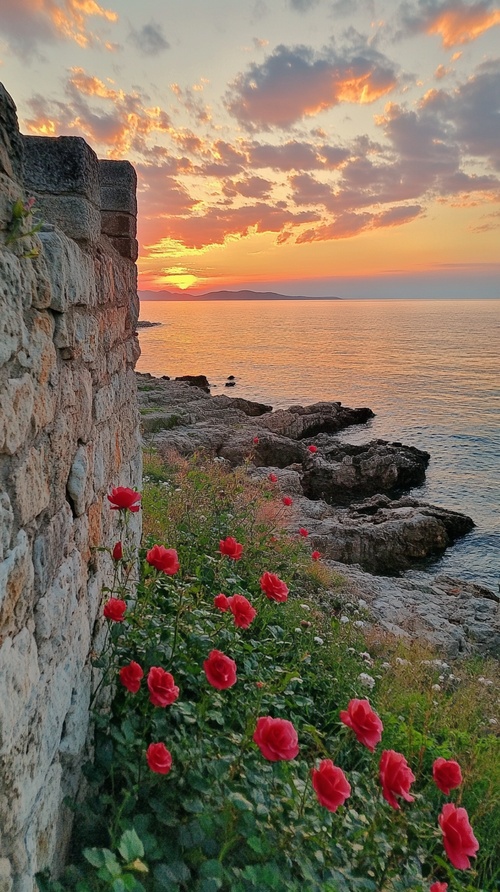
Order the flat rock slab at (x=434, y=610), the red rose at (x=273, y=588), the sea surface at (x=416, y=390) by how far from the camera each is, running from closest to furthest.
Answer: the red rose at (x=273, y=588) < the flat rock slab at (x=434, y=610) < the sea surface at (x=416, y=390)

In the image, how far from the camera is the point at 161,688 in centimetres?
186

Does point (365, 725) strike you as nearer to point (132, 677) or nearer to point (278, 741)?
point (278, 741)

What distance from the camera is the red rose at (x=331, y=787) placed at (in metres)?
1.65

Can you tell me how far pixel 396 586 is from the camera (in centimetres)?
796

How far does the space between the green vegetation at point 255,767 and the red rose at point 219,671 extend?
7 centimetres

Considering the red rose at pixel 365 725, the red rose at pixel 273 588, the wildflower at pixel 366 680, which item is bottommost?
the wildflower at pixel 366 680

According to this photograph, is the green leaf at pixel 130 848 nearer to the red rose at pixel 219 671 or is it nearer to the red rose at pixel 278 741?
the red rose at pixel 278 741

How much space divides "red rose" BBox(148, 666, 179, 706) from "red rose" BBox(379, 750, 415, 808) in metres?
0.75

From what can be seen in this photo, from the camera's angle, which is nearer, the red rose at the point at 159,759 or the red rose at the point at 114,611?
the red rose at the point at 159,759

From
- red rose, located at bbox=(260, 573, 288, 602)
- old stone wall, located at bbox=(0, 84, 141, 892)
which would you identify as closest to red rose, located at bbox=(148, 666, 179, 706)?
old stone wall, located at bbox=(0, 84, 141, 892)

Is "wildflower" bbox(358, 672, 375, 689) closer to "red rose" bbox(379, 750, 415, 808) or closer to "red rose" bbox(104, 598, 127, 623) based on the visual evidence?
"red rose" bbox(379, 750, 415, 808)

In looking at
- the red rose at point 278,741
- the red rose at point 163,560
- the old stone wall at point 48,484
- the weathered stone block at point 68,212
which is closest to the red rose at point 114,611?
the old stone wall at point 48,484

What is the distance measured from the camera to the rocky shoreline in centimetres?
702

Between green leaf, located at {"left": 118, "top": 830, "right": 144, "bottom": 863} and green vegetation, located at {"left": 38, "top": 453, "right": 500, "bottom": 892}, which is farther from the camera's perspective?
green vegetation, located at {"left": 38, "top": 453, "right": 500, "bottom": 892}
